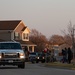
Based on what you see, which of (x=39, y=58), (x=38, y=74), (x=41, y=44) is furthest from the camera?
(x=41, y=44)

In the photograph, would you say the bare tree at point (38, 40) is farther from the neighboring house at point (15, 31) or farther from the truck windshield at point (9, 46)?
the truck windshield at point (9, 46)

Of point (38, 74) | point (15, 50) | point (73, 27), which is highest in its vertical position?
point (73, 27)

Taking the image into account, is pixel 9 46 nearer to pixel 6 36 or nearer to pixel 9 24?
pixel 6 36

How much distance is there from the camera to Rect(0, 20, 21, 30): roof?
71.7m

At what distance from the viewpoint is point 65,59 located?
133ft

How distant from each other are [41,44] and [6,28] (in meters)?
28.0

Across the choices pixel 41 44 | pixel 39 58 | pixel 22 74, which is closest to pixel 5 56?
pixel 22 74

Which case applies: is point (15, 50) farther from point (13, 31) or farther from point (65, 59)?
point (13, 31)

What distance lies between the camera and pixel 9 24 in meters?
73.4

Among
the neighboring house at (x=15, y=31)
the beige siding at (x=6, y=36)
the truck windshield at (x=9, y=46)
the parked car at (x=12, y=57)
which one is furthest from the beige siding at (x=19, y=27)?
the parked car at (x=12, y=57)

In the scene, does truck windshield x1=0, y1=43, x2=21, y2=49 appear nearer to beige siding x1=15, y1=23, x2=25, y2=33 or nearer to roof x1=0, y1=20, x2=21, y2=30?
roof x1=0, y1=20, x2=21, y2=30

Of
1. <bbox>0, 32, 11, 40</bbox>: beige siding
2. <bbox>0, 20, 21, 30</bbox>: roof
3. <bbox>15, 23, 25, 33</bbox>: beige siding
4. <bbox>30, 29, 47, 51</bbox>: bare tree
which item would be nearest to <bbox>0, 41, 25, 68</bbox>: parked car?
<bbox>0, 20, 21, 30</bbox>: roof

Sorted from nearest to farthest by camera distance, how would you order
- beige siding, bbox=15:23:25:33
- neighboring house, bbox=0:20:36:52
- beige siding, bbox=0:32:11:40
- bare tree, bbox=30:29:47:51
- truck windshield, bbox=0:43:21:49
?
truck windshield, bbox=0:43:21:49, neighboring house, bbox=0:20:36:52, beige siding, bbox=0:32:11:40, beige siding, bbox=15:23:25:33, bare tree, bbox=30:29:47:51

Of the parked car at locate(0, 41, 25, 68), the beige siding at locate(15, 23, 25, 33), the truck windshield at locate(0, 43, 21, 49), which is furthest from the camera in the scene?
the beige siding at locate(15, 23, 25, 33)
